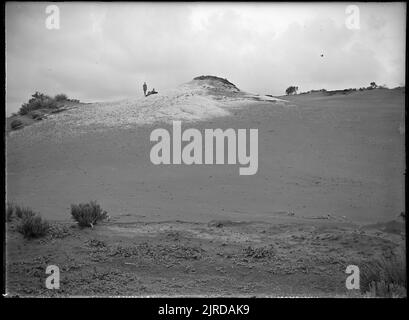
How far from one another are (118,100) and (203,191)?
1571 millimetres

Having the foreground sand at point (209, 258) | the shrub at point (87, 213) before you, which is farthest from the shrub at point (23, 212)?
the shrub at point (87, 213)

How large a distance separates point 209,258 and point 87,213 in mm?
1476

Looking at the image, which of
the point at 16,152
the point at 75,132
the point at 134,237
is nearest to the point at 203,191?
the point at 134,237

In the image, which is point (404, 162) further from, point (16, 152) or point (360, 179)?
point (16, 152)

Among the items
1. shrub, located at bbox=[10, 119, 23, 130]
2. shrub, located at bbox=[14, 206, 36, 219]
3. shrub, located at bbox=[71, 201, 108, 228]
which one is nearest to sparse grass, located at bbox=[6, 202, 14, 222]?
shrub, located at bbox=[14, 206, 36, 219]

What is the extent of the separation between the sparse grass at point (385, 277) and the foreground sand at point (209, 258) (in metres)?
0.10

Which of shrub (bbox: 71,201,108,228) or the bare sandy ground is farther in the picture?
shrub (bbox: 71,201,108,228)

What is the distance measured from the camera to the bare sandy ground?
5.44 metres

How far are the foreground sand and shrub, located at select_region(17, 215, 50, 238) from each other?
0.09 metres

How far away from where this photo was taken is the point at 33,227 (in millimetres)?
5535

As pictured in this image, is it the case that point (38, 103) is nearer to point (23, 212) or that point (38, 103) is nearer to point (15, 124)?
point (15, 124)

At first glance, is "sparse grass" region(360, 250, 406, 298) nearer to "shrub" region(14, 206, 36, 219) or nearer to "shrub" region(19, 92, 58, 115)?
"shrub" region(14, 206, 36, 219)

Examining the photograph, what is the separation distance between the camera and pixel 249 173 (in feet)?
18.2
